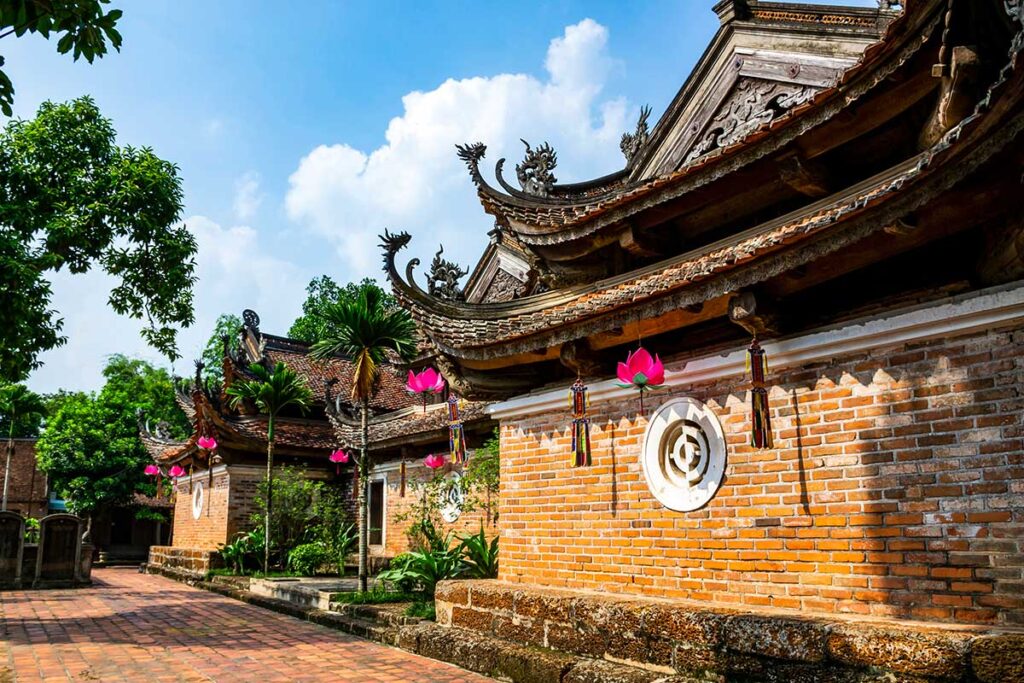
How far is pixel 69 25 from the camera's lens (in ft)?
17.6

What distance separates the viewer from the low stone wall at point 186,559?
19.0 meters

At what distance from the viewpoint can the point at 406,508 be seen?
17.1 m

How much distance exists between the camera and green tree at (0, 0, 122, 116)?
5117 mm

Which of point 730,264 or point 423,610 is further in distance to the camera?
point 423,610

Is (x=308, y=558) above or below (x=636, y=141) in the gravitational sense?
below

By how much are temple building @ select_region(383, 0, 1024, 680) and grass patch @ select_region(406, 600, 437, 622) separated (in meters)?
1.21

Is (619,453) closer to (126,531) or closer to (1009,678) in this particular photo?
(1009,678)

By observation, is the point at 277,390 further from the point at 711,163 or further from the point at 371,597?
the point at 711,163

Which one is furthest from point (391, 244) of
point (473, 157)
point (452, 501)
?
point (452, 501)

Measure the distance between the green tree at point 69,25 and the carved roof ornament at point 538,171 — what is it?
551cm

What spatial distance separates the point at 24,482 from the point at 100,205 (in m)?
26.6

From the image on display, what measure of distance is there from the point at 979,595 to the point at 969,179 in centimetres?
242

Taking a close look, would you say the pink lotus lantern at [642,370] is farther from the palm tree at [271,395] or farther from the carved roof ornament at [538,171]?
the palm tree at [271,395]

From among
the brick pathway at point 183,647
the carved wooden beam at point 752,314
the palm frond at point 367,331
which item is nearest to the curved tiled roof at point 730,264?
the carved wooden beam at point 752,314
